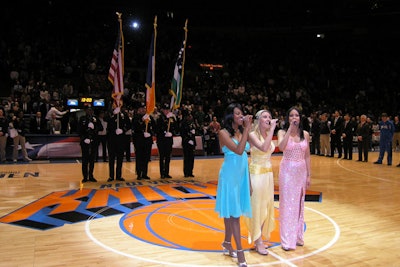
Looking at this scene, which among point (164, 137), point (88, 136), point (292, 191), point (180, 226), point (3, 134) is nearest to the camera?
point (292, 191)

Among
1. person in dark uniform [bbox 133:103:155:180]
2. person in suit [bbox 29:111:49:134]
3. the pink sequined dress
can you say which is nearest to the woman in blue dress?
the pink sequined dress

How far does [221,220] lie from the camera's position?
670 cm

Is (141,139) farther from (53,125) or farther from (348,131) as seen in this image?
(348,131)

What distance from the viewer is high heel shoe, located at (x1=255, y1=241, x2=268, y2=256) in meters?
5.05

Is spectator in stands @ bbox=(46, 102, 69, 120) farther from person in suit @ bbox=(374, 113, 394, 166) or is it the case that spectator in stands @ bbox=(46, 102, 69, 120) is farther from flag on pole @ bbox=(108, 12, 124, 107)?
person in suit @ bbox=(374, 113, 394, 166)

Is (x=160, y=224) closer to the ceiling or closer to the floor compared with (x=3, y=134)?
closer to the floor

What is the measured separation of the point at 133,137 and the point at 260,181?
21.1 feet

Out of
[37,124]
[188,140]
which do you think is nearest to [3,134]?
[37,124]

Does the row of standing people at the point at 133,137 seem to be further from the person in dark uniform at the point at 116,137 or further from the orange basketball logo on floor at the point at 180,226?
the orange basketball logo on floor at the point at 180,226

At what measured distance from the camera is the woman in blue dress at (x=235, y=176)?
450cm

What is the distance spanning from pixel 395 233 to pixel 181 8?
23.7 metres

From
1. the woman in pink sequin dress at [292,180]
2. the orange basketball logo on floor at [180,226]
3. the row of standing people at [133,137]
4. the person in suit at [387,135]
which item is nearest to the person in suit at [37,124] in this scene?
the row of standing people at [133,137]

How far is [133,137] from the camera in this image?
1099 centimetres

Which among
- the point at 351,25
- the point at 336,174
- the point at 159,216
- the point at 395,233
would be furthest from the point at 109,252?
the point at 351,25
